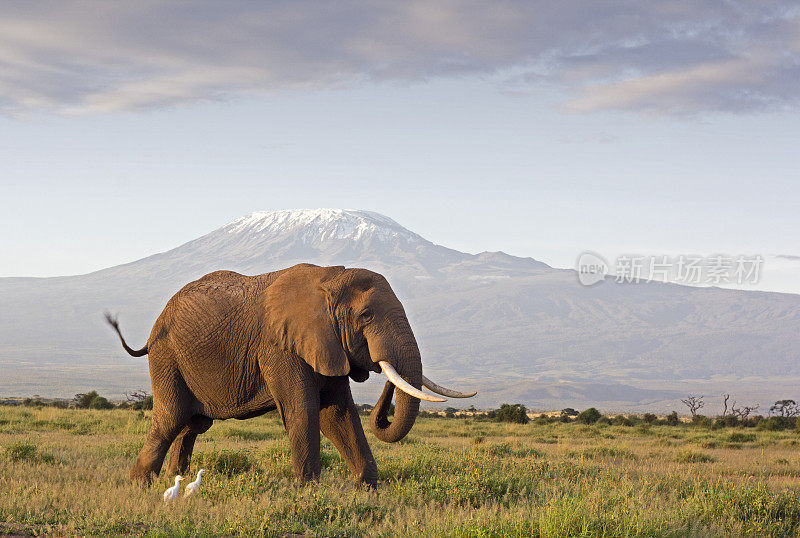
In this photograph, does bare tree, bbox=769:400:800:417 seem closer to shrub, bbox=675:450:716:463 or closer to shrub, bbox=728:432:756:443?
shrub, bbox=728:432:756:443

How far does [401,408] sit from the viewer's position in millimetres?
12086

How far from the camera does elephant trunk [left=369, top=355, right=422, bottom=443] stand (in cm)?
1195

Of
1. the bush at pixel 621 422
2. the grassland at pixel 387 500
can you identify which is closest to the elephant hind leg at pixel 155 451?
the grassland at pixel 387 500

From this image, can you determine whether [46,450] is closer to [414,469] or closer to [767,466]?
[414,469]

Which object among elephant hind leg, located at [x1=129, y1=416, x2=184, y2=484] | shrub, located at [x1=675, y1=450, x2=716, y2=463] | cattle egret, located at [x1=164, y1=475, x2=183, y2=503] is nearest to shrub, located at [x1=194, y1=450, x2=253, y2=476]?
elephant hind leg, located at [x1=129, y1=416, x2=184, y2=484]

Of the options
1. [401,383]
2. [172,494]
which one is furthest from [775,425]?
[172,494]

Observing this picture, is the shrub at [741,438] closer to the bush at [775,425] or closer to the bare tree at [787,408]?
the bush at [775,425]

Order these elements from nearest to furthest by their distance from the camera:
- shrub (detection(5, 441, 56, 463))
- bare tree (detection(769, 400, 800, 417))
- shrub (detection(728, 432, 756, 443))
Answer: shrub (detection(5, 441, 56, 463)) < shrub (detection(728, 432, 756, 443)) < bare tree (detection(769, 400, 800, 417))

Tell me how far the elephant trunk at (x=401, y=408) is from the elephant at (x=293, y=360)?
0.05ft

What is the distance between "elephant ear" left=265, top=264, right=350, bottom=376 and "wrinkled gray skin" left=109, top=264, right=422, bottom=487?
0.01m

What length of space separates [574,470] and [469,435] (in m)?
15.6

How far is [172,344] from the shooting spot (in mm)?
13523

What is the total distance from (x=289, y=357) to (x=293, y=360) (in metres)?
0.07

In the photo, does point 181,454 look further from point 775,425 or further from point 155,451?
point 775,425
